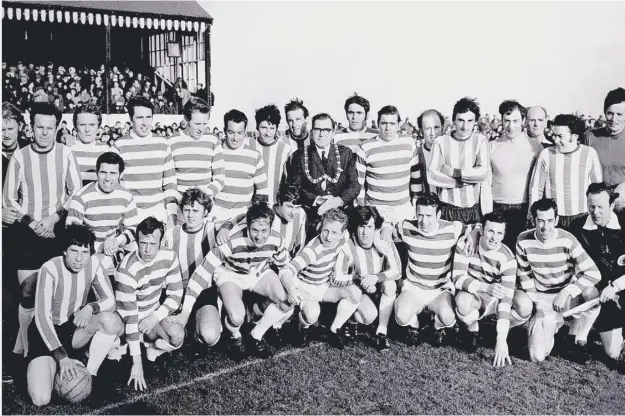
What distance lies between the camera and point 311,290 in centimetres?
502

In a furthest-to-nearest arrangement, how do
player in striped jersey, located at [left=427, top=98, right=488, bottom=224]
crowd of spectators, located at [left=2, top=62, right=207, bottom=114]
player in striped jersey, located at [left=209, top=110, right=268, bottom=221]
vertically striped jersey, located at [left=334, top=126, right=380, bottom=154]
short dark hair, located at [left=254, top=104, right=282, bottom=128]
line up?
1. crowd of spectators, located at [left=2, top=62, right=207, bottom=114]
2. vertically striped jersey, located at [left=334, top=126, right=380, bottom=154]
3. short dark hair, located at [left=254, top=104, right=282, bottom=128]
4. player in striped jersey, located at [left=209, top=110, right=268, bottom=221]
5. player in striped jersey, located at [left=427, top=98, right=488, bottom=224]

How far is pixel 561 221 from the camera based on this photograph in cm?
519

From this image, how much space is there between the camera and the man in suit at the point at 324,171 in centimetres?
512

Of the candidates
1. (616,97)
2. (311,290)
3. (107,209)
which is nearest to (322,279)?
(311,290)

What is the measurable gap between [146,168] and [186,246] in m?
0.74

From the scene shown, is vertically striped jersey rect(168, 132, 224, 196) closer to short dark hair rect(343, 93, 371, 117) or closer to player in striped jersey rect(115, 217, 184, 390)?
player in striped jersey rect(115, 217, 184, 390)

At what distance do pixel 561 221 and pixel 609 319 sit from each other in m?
0.89

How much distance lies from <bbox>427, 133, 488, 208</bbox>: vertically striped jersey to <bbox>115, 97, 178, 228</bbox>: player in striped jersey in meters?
2.12

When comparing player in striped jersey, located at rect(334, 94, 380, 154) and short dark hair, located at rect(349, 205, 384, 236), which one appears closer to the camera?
short dark hair, located at rect(349, 205, 384, 236)

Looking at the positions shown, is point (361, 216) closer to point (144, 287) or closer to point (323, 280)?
point (323, 280)

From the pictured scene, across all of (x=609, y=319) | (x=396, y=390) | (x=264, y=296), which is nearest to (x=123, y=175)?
(x=264, y=296)

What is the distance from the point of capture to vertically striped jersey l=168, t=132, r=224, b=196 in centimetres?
520

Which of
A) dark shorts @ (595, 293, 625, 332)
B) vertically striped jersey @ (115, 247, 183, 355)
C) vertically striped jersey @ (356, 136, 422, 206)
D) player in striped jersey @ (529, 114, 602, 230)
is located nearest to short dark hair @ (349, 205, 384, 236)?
vertically striped jersey @ (356, 136, 422, 206)

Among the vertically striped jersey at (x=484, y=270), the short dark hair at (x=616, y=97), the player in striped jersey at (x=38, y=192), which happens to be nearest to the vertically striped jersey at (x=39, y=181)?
the player in striped jersey at (x=38, y=192)
